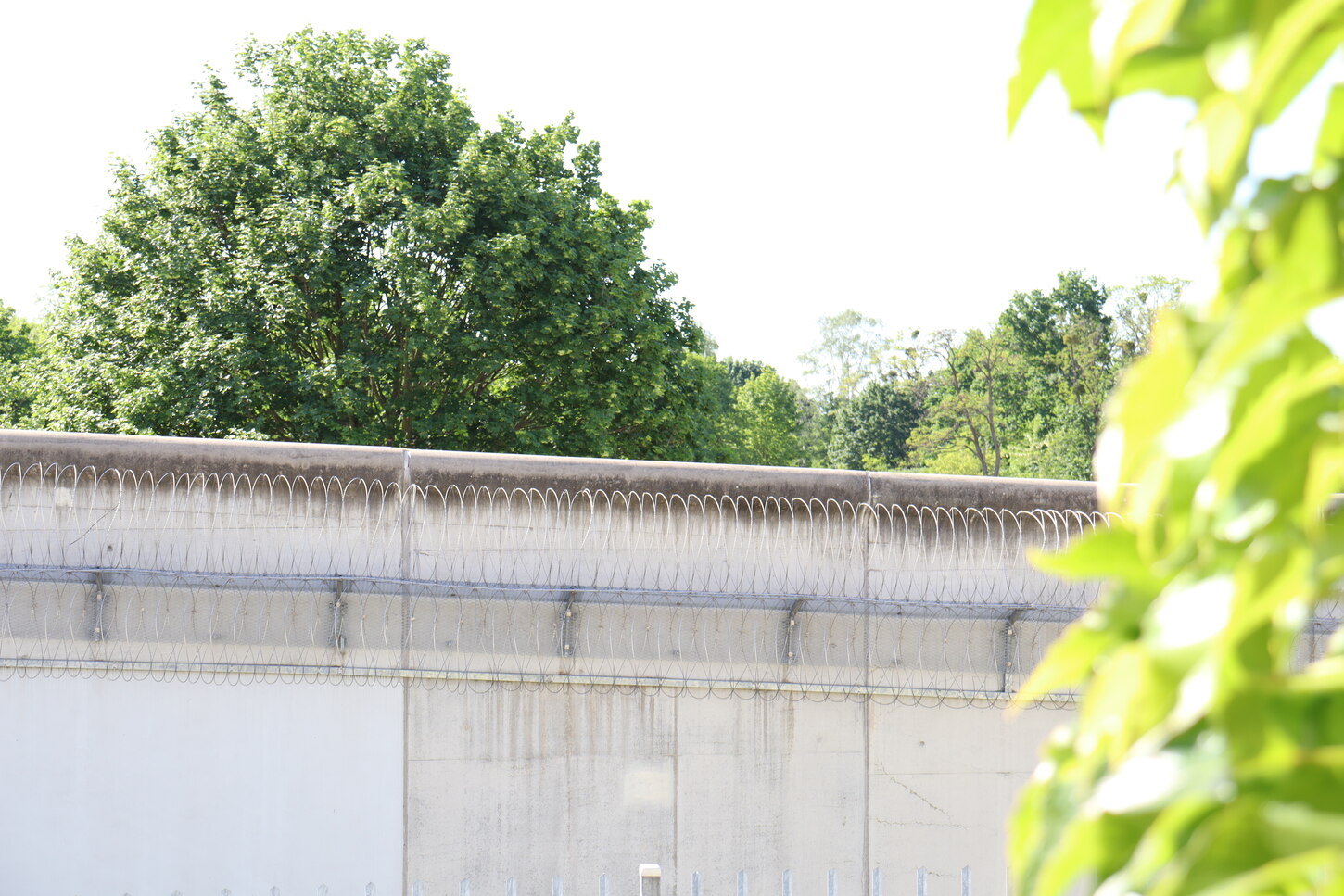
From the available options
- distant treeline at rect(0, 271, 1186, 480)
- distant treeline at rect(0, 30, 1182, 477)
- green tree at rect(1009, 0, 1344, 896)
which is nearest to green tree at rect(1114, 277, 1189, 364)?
distant treeline at rect(0, 271, 1186, 480)

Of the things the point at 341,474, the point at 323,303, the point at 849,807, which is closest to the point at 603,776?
the point at 849,807

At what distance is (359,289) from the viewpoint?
20391 mm

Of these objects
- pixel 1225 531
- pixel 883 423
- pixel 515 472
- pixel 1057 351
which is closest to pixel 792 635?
pixel 515 472

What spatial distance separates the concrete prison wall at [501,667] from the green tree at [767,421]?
41.2 metres

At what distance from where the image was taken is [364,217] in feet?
67.9

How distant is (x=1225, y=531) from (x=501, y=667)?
7174 mm

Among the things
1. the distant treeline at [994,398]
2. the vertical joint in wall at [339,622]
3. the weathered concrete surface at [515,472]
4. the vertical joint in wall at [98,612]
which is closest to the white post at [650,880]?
the weathered concrete surface at [515,472]

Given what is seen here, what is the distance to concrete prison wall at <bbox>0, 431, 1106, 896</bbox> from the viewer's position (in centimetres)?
707

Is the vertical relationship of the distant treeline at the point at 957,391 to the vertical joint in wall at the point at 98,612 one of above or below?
above

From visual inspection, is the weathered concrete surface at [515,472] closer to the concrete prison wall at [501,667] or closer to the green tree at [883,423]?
the concrete prison wall at [501,667]

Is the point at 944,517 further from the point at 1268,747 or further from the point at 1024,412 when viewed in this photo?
the point at 1024,412

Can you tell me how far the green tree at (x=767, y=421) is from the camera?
52625 mm

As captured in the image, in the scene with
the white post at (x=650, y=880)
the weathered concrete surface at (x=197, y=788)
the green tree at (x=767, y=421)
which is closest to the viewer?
the white post at (x=650, y=880)

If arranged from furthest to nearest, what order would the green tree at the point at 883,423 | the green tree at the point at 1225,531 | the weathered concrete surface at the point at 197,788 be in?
1. the green tree at the point at 883,423
2. the weathered concrete surface at the point at 197,788
3. the green tree at the point at 1225,531
